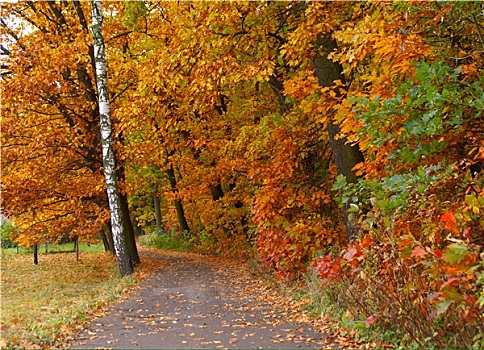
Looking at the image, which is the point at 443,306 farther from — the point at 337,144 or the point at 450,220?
the point at 337,144

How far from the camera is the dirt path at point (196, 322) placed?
623cm

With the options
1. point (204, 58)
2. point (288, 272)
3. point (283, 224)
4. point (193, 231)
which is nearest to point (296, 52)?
point (204, 58)

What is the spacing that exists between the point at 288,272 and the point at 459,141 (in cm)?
494

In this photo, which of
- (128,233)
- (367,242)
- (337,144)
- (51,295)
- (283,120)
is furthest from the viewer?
(128,233)

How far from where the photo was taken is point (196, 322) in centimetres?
756

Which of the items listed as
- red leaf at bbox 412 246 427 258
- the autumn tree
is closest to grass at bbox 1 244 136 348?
the autumn tree

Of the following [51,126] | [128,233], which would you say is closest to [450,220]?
[128,233]

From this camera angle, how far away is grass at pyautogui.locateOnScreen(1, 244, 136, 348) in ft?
22.2

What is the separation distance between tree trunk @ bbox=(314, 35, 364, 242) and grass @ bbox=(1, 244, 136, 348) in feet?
16.3

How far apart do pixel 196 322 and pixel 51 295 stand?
636cm

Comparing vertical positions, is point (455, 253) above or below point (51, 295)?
above

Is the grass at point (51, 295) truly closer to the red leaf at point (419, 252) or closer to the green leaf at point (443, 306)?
the red leaf at point (419, 252)

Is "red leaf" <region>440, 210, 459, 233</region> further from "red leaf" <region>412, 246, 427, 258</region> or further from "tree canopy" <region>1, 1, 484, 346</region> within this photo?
"red leaf" <region>412, 246, 427, 258</region>

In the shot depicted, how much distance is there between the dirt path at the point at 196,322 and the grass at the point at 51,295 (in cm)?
45
